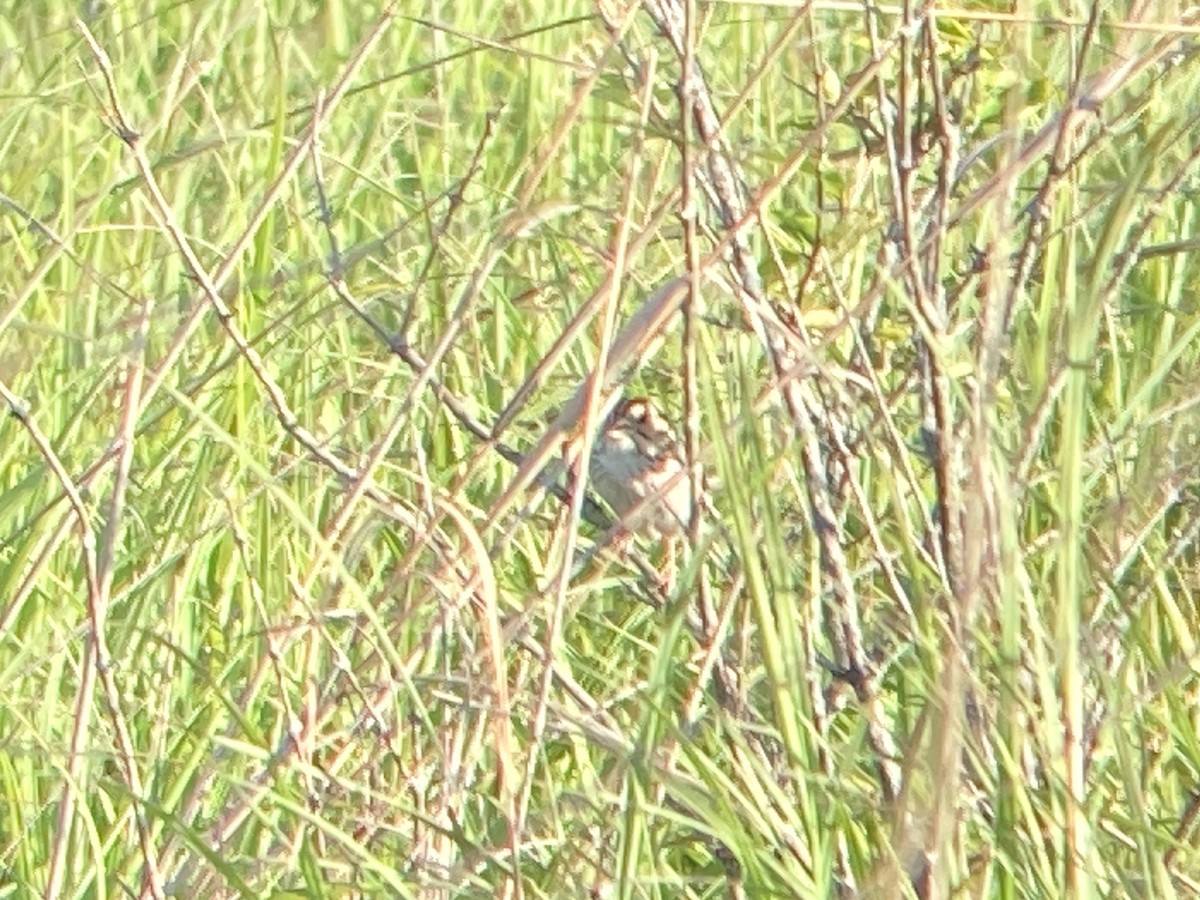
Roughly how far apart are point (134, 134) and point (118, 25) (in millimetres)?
3133

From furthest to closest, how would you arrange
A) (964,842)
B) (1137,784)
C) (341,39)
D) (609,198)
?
(341,39) → (609,198) → (964,842) → (1137,784)

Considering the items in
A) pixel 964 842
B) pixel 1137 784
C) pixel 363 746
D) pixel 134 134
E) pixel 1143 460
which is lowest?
pixel 363 746

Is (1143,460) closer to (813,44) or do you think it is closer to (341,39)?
(813,44)

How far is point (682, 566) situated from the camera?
2443 mm

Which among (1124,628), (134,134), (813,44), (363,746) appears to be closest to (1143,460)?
(1124,628)

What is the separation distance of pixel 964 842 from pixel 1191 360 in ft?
4.30

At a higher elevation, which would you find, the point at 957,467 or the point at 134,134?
the point at 134,134

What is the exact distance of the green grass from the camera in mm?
1608

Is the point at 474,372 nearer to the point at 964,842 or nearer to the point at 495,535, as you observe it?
the point at 495,535

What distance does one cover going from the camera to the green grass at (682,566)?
161 cm

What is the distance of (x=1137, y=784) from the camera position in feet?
4.91

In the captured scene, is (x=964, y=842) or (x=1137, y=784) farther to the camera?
(x=964, y=842)

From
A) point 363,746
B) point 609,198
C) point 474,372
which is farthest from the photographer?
point 609,198

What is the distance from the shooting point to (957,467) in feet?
6.42
